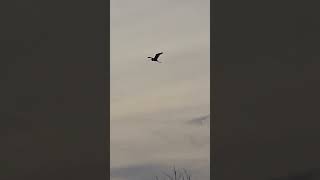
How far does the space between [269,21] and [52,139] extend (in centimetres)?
477

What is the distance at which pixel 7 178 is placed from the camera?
1456 centimetres

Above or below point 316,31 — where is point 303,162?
below

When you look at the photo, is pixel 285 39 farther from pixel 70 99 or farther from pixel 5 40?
pixel 5 40

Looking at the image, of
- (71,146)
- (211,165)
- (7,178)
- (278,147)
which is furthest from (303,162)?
(7,178)

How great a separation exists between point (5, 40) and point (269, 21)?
5103mm

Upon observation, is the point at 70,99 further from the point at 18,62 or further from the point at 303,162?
the point at 303,162

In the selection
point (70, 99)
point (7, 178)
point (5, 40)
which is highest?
point (5, 40)

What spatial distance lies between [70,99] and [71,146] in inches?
35.7

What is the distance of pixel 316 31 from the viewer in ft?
47.6

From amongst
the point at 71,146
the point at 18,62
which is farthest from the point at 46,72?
the point at 71,146

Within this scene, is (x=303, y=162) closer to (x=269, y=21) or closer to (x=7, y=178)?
(x=269, y=21)

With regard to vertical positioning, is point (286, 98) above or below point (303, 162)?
above

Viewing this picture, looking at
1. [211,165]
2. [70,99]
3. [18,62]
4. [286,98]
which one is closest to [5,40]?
[18,62]

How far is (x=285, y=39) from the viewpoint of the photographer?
14.6 metres
